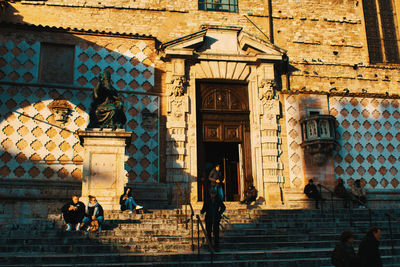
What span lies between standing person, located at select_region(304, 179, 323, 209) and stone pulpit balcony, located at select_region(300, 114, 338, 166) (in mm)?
1031

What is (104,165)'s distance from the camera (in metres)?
11.0

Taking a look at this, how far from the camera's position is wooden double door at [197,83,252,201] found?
15312 millimetres

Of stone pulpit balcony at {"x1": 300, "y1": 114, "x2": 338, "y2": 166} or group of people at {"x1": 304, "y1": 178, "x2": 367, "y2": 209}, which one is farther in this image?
stone pulpit balcony at {"x1": 300, "y1": 114, "x2": 338, "y2": 166}

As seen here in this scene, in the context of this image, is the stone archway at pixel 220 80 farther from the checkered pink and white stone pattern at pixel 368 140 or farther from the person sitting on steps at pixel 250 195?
the checkered pink and white stone pattern at pixel 368 140

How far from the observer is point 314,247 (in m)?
9.18

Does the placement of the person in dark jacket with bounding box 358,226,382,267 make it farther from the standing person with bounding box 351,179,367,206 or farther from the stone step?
the standing person with bounding box 351,179,367,206

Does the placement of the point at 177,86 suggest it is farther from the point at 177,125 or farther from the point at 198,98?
the point at 177,125

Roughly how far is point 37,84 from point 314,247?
1039 centimetres

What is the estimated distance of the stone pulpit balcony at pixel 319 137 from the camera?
14.9 meters

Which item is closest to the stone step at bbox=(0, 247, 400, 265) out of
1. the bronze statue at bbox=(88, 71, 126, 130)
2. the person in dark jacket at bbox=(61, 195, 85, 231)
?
the person in dark jacket at bbox=(61, 195, 85, 231)

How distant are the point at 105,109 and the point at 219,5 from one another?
323 inches

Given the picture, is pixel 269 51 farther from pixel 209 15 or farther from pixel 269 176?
pixel 269 176

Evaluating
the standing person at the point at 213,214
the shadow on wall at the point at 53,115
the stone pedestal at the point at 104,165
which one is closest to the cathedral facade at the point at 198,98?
the shadow on wall at the point at 53,115

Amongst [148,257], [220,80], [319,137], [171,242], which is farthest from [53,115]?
[319,137]
